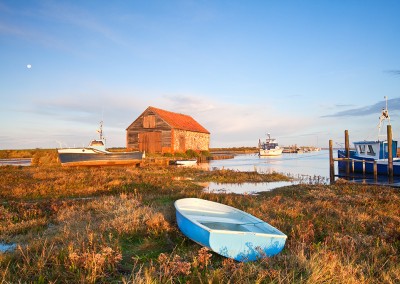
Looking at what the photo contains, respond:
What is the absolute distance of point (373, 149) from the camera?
28844 mm

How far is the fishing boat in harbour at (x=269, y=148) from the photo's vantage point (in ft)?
235

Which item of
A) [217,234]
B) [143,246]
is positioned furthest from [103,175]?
[217,234]

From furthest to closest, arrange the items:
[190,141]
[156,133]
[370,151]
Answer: [190,141], [156,133], [370,151]

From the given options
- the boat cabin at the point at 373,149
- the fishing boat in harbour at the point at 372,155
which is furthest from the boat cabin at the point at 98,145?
the boat cabin at the point at 373,149

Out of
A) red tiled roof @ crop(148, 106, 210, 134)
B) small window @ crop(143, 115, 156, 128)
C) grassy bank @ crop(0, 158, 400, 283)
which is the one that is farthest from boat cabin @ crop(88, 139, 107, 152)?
grassy bank @ crop(0, 158, 400, 283)

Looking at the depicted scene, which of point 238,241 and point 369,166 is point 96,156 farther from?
point 238,241

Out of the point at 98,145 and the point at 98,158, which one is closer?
the point at 98,158

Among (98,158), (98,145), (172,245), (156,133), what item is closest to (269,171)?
(98,158)

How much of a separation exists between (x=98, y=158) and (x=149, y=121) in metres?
14.6

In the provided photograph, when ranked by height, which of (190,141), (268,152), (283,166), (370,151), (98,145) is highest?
(190,141)

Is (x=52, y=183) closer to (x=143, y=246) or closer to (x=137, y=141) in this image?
(x=143, y=246)

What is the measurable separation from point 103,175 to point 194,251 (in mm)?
15745

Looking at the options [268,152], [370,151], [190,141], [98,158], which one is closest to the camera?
[370,151]

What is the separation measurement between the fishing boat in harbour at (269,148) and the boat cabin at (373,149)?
40.7 metres
